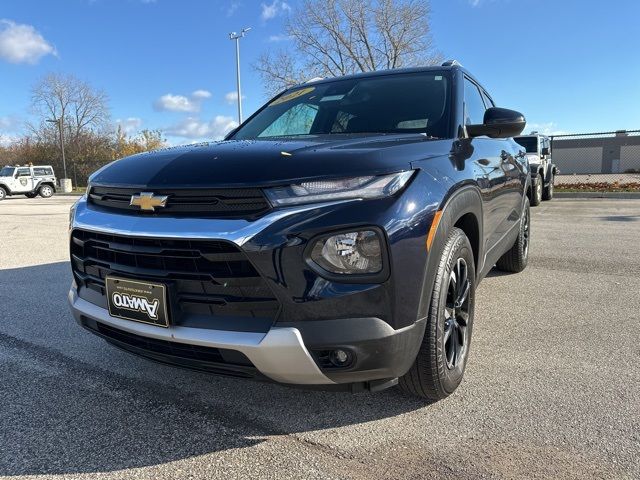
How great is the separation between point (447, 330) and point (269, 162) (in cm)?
121

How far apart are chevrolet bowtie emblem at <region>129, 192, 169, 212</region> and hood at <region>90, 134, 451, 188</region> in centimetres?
4

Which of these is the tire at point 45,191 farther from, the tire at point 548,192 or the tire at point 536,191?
the tire at point 536,191

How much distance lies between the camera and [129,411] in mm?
2447

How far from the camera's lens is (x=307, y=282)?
185 cm

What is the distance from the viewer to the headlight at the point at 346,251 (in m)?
1.86

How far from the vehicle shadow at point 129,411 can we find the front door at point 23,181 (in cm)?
2986

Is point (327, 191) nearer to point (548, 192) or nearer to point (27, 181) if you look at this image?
point (548, 192)

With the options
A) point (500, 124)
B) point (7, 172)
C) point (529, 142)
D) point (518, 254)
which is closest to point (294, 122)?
point (500, 124)

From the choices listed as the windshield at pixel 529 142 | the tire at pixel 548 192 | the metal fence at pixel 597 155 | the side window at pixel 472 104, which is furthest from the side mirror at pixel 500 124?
the metal fence at pixel 597 155

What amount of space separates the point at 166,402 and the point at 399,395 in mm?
1201

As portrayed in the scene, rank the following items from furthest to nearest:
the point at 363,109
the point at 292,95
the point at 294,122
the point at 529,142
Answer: the point at 529,142, the point at 292,95, the point at 294,122, the point at 363,109

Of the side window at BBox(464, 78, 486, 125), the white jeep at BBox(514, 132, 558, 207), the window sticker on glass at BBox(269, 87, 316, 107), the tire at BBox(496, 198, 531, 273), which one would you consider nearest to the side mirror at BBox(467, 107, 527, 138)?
the side window at BBox(464, 78, 486, 125)

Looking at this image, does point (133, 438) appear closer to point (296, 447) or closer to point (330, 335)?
point (296, 447)

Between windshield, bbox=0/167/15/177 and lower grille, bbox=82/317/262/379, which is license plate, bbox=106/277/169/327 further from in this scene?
windshield, bbox=0/167/15/177
